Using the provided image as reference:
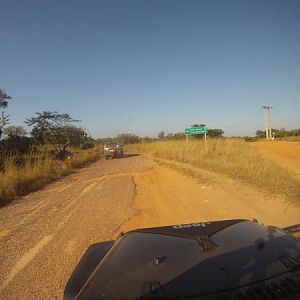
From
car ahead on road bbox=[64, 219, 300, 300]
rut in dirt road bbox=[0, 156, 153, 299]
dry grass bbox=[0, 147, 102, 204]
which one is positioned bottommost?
rut in dirt road bbox=[0, 156, 153, 299]

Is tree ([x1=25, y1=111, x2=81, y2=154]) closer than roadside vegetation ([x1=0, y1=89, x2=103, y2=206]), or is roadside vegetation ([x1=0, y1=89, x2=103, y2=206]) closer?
roadside vegetation ([x1=0, y1=89, x2=103, y2=206])

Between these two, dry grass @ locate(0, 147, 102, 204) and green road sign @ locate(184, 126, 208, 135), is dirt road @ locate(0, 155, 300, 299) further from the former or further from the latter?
green road sign @ locate(184, 126, 208, 135)

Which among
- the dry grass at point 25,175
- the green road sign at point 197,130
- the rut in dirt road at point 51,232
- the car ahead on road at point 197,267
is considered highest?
the green road sign at point 197,130

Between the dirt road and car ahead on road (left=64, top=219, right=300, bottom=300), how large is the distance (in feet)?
7.28

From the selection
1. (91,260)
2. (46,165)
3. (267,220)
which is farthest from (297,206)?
(46,165)

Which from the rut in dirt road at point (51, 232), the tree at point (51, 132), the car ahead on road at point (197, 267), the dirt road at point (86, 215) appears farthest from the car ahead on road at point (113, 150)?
the car ahead on road at point (197, 267)

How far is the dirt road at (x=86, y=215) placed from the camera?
18.2 ft

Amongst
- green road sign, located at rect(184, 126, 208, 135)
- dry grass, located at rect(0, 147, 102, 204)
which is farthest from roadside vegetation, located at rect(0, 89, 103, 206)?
green road sign, located at rect(184, 126, 208, 135)

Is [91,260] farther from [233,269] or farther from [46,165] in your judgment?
[46,165]

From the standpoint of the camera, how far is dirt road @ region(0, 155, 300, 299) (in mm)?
5547

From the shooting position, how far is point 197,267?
2.39m

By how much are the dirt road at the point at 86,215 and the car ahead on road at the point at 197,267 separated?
222 cm

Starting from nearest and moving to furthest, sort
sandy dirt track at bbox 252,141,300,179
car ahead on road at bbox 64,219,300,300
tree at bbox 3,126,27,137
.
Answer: car ahead on road at bbox 64,219,300,300 < sandy dirt track at bbox 252,141,300,179 < tree at bbox 3,126,27,137

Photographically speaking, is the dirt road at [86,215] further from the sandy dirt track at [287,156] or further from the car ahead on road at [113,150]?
the car ahead on road at [113,150]
